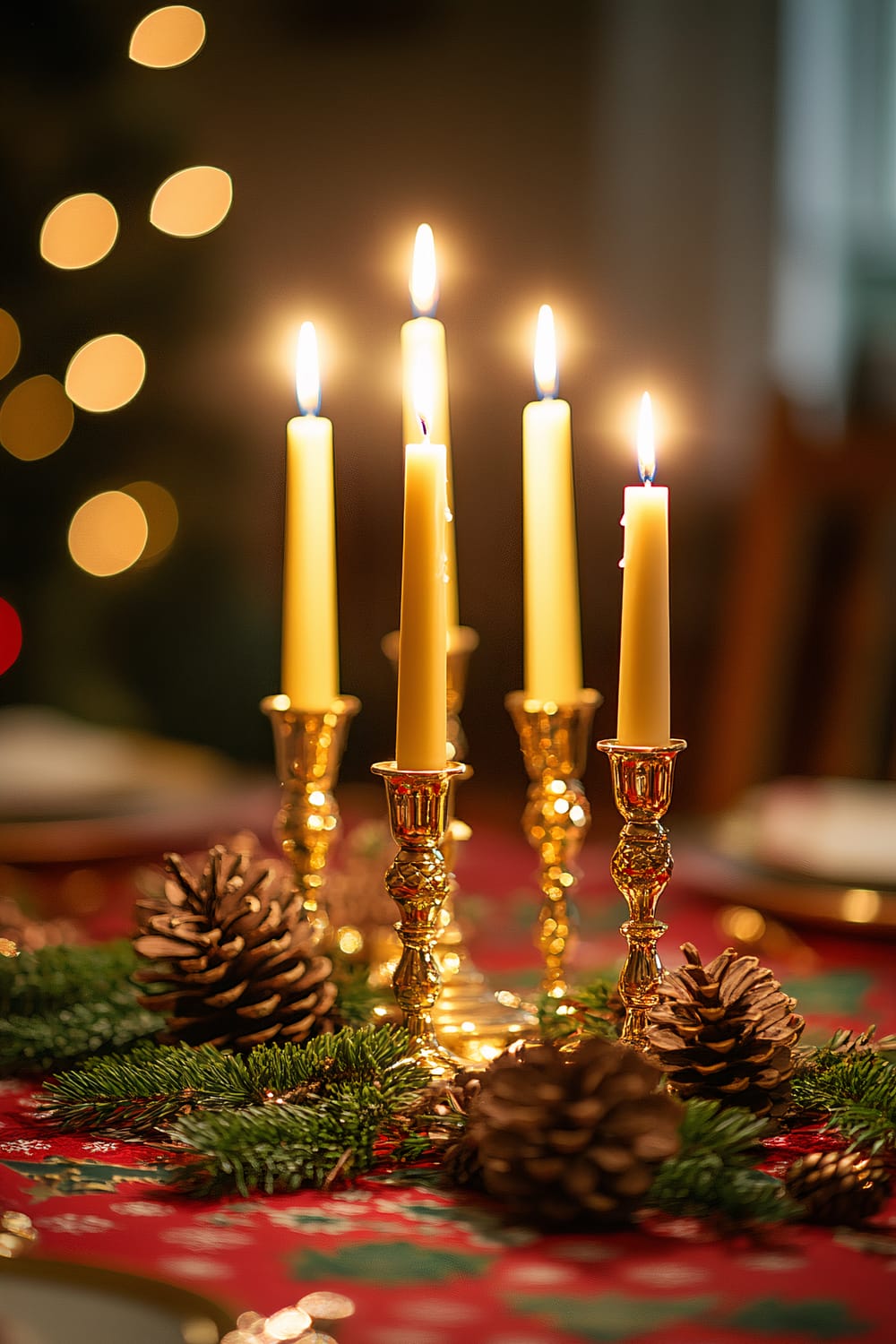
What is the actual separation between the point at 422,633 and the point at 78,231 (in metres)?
1.83

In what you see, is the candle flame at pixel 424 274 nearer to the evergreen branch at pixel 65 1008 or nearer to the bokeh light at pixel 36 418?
the evergreen branch at pixel 65 1008

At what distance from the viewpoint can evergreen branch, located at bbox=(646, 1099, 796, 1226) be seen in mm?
430

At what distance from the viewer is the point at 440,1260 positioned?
0.41 meters

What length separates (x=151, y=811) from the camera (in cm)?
104

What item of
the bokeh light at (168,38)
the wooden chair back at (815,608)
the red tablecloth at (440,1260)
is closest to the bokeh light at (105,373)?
the bokeh light at (168,38)

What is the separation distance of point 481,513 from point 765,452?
955mm

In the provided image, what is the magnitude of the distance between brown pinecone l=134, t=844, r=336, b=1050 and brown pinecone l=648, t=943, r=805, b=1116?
147mm

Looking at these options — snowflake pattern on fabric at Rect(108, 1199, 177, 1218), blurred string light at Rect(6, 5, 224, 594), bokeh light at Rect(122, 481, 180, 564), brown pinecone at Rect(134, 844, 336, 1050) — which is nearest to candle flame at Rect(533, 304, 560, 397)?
brown pinecone at Rect(134, 844, 336, 1050)

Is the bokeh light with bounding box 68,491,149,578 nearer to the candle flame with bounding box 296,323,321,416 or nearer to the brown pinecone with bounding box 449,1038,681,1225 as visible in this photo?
the candle flame with bounding box 296,323,321,416

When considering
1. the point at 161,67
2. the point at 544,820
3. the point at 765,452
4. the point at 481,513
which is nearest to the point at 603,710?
the point at 481,513

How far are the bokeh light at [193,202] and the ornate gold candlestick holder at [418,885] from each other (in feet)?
6.43

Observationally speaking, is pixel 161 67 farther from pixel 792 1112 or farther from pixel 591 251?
pixel 792 1112

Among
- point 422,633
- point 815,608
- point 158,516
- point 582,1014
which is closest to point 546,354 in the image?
point 422,633

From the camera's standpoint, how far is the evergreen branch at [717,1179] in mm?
430
